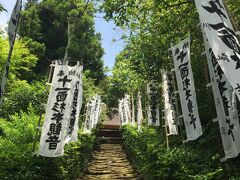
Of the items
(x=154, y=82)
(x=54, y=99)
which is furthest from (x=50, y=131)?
(x=154, y=82)

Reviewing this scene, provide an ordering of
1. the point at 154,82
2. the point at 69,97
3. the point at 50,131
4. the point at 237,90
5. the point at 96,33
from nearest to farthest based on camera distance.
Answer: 1. the point at 237,90
2. the point at 50,131
3. the point at 69,97
4. the point at 154,82
5. the point at 96,33

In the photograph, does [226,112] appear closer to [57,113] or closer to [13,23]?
[13,23]

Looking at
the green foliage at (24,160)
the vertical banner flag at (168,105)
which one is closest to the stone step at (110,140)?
the vertical banner flag at (168,105)

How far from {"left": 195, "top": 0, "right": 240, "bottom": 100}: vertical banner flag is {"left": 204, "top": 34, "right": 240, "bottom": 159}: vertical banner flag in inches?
28.5

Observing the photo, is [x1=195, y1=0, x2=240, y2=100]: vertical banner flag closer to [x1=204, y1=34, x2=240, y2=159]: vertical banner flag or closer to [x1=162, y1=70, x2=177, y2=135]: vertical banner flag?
[x1=204, y1=34, x2=240, y2=159]: vertical banner flag

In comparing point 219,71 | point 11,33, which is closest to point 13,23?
point 11,33

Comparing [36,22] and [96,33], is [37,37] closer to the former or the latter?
[36,22]

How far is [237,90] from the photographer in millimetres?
3986

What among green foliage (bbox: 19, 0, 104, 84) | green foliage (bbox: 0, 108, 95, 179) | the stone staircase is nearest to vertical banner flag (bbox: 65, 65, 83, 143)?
green foliage (bbox: 0, 108, 95, 179)

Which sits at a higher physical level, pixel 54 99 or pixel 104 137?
pixel 104 137

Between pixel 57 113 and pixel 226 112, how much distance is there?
4.27 m

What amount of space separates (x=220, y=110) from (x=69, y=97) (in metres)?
4.26

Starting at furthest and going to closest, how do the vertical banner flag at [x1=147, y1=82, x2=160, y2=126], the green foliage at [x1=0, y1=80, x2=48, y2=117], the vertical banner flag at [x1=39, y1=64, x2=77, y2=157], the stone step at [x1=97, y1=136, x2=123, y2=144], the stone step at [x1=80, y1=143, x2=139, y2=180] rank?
the stone step at [x1=97, y1=136, x2=123, y2=144] < the green foliage at [x1=0, y1=80, x2=48, y2=117] < the vertical banner flag at [x1=147, y1=82, x2=160, y2=126] < the stone step at [x1=80, y1=143, x2=139, y2=180] < the vertical banner flag at [x1=39, y1=64, x2=77, y2=157]

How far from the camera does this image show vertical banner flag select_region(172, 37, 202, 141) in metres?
6.80
